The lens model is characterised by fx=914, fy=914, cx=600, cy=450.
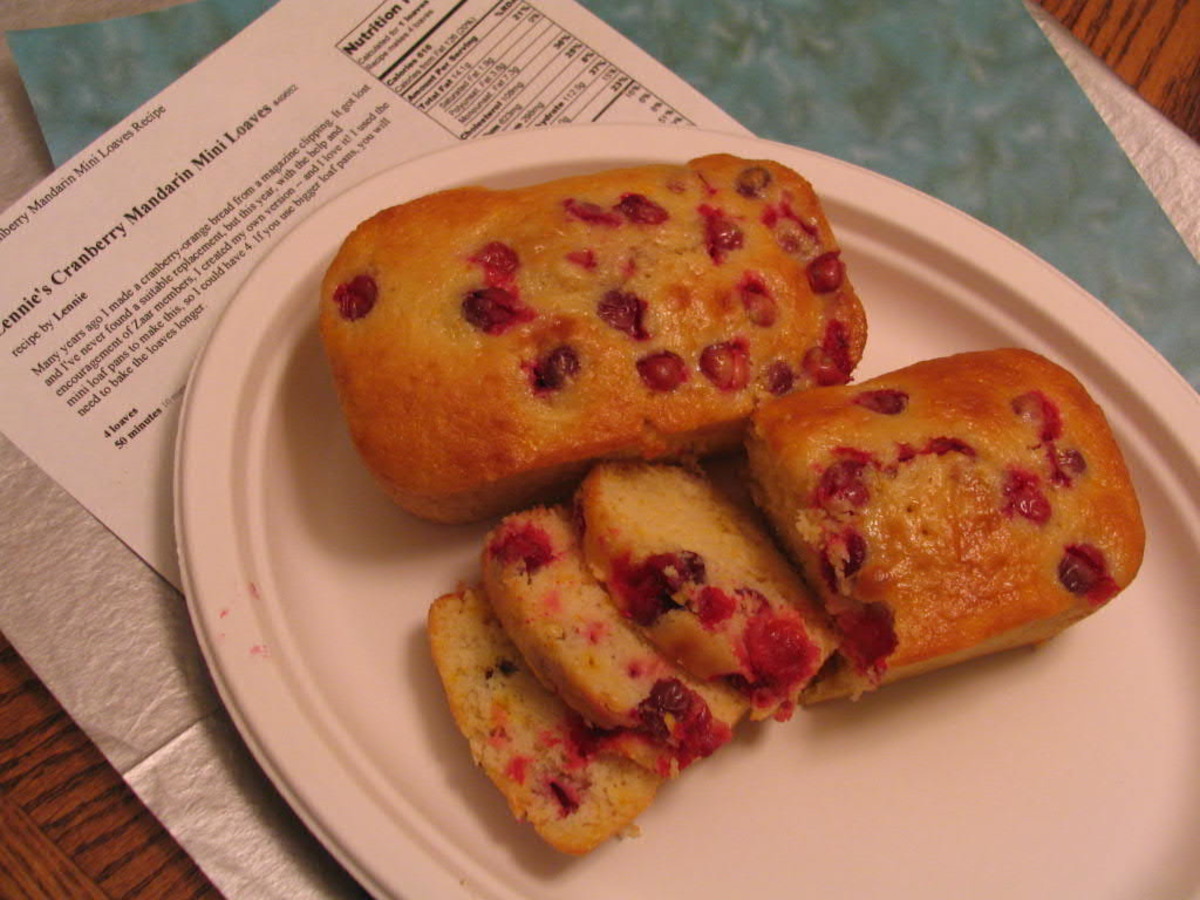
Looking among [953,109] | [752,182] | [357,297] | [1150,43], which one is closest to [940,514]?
[752,182]

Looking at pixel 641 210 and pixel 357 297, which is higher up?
pixel 641 210

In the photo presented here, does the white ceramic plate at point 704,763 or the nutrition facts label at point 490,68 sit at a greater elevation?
the nutrition facts label at point 490,68

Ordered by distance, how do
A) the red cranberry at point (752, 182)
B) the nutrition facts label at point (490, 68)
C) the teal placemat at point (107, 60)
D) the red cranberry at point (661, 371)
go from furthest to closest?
the nutrition facts label at point (490, 68), the teal placemat at point (107, 60), the red cranberry at point (752, 182), the red cranberry at point (661, 371)

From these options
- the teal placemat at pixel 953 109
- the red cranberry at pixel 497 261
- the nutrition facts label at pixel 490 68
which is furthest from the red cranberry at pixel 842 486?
the teal placemat at pixel 953 109

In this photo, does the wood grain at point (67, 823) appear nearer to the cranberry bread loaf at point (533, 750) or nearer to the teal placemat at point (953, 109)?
the cranberry bread loaf at point (533, 750)

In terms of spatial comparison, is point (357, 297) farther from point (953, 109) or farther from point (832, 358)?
point (953, 109)

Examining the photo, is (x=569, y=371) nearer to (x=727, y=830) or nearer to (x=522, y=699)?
(x=522, y=699)

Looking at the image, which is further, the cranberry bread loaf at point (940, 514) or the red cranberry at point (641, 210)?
the red cranberry at point (641, 210)
